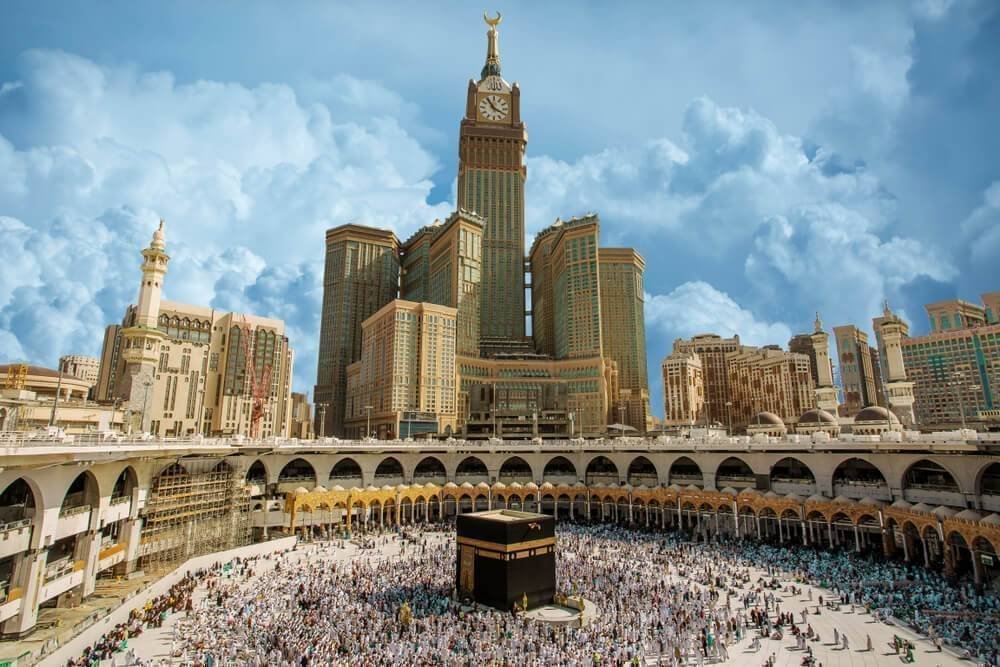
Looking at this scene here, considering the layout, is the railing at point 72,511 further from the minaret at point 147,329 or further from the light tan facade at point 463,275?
the light tan facade at point 463,275

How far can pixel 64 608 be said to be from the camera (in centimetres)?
2975

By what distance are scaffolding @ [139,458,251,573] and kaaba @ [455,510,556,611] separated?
72.9 ft

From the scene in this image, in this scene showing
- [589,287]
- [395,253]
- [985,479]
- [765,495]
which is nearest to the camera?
[985,479]

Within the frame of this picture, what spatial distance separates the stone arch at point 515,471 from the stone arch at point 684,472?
48.5ft

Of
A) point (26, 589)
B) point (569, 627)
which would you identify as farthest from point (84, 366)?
point (569, 627)

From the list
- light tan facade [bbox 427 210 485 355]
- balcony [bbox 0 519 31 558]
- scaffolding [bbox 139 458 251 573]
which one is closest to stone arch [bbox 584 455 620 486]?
scaffolding [bbox 139 458 251 573]

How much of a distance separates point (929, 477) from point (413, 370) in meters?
79.7

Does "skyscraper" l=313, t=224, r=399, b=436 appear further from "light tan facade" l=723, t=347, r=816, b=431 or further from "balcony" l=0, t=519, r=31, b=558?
"balcony" l=0, t=519, r=31, b=558

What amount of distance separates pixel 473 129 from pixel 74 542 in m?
132

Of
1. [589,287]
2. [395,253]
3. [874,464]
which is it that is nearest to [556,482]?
[874,464]

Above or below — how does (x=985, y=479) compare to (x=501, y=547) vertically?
above

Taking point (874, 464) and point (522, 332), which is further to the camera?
point (522, 332)

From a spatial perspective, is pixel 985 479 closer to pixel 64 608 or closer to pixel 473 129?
pixel 64 608

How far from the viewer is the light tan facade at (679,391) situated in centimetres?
12581
